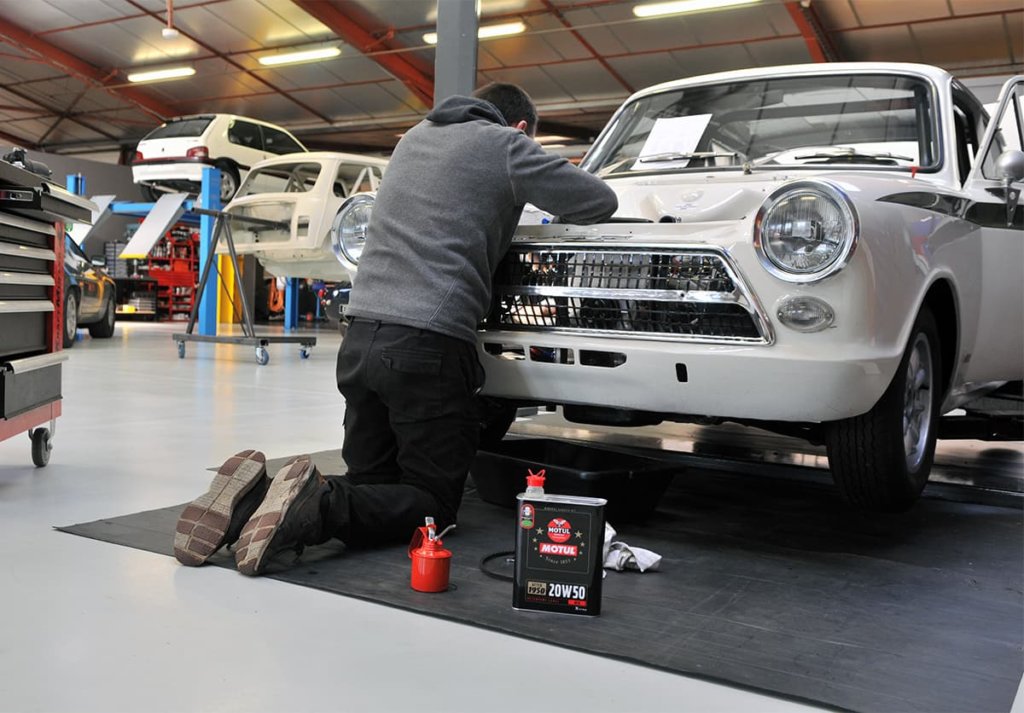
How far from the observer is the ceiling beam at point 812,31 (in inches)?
551

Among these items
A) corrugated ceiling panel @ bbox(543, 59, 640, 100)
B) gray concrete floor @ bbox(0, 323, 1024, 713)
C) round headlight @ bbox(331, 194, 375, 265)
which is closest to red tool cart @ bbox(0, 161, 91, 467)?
gray concrete floor @ bbox(0, 323, 1024, 713)

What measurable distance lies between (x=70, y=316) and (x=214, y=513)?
7958 millimetres

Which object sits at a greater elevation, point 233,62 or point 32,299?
point 233,62

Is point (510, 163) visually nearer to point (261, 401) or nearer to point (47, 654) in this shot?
point (47, 654)

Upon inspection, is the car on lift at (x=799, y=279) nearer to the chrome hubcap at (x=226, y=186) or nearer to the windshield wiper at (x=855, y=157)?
the windshield wiper at (x=855, y=157)

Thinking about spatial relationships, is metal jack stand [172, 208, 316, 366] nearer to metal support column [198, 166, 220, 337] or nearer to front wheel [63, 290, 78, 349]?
front wheel [63, 290, 78, 349]

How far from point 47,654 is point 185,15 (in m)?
17.8

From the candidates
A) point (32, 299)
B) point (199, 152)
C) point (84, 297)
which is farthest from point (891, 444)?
point (199, 152)

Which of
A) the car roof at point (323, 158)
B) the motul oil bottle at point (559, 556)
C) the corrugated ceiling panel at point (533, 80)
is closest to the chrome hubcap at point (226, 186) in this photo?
the car roof at point (323, 158)

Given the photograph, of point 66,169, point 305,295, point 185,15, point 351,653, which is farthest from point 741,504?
point 66,169

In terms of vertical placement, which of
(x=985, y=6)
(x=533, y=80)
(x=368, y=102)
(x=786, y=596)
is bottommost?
(x=786, y=596)

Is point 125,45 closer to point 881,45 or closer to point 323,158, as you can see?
point 323,158

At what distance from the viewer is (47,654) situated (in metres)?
1.75

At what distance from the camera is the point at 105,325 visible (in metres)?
11.9
